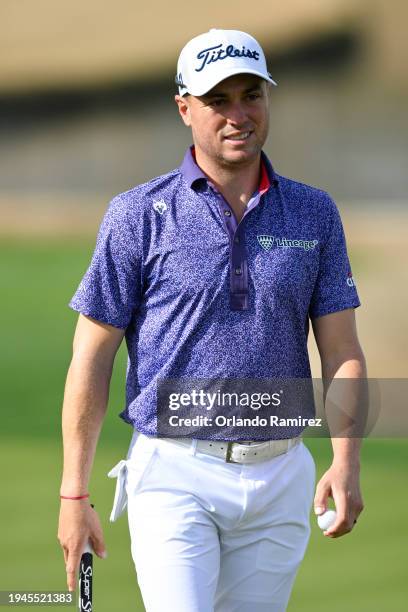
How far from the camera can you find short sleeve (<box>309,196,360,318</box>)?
370 cm

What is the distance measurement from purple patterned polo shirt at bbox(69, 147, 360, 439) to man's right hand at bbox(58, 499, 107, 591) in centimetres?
29

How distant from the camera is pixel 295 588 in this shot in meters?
6.22

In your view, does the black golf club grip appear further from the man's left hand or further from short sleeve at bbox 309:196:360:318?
short sleeve at bbox 309:196:360:318

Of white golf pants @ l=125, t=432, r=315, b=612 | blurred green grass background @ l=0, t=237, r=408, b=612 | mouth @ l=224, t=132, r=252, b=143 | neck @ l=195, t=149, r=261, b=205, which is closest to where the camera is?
white golf pants @ l=125, t=432, r=315, b=612

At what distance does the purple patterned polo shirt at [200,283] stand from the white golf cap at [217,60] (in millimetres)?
250

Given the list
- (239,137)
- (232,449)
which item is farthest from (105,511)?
(239,137)

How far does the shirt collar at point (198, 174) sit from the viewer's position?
3647 mm

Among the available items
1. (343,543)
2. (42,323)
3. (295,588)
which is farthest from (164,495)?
(42,323)

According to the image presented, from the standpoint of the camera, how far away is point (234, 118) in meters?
3.56

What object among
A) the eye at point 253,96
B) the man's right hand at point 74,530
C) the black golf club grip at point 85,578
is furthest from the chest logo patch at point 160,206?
the black golf club grip at point 85,578

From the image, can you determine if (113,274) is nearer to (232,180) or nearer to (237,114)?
(232,180)

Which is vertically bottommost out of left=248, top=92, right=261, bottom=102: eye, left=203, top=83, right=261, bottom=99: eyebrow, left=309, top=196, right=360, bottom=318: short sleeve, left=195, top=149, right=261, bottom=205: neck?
left=309, top=196, right=360, bottom=318: short sleeve
